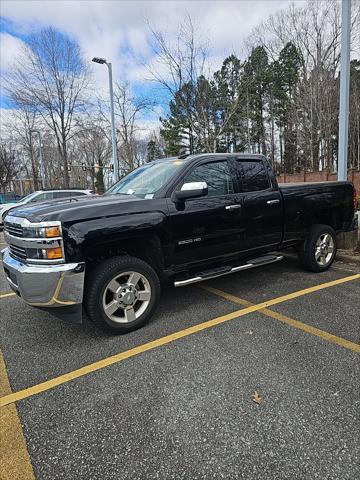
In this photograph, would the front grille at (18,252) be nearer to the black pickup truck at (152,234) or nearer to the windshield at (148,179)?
the black pickup truck at (152,234)

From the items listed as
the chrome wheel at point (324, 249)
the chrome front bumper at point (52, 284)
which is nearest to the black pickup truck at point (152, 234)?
the chrome front bumper at point (52, 284)

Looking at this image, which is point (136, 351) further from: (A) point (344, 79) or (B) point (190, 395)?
(A) point (344, 79)

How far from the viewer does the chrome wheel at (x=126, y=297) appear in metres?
3.48

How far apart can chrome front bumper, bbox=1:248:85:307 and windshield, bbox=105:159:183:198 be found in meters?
1.27

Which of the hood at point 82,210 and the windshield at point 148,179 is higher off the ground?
the windshield at point 148,179

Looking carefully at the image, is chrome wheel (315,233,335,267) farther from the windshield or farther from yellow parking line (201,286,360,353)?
the windshield

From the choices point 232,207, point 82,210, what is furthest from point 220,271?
point 82,210

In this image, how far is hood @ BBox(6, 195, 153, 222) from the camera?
3186mm

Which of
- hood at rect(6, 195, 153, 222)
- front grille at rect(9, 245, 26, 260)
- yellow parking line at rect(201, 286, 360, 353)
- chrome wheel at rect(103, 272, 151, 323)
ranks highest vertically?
hood at rect(6, 195, 153, 222)

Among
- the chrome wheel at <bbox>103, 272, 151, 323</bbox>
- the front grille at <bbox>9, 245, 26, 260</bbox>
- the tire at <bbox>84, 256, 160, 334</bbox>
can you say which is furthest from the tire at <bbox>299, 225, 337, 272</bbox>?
the front grille at <bbox>9, 245, 26, 260</bbox>

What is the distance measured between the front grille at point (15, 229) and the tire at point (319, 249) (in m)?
4.07

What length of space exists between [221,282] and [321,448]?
3299mm

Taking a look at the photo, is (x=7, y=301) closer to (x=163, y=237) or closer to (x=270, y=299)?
(x=163, y=237)

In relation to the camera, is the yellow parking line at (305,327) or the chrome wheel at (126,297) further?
the chrome wheel at (126,297)
